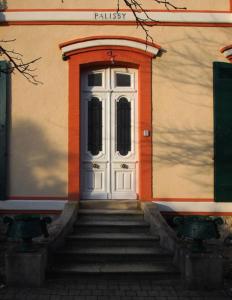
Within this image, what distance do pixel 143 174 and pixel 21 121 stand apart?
2.57 m

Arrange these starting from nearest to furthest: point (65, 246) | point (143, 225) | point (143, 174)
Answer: point (65, 246), point (143, 225), point (143, 174)

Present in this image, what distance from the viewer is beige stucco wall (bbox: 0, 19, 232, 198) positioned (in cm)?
819

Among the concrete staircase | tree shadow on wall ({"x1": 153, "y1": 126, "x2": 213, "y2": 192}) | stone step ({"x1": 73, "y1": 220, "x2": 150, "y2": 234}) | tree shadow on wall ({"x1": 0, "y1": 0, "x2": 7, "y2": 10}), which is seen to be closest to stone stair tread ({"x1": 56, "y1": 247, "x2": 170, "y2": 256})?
the concrete staircase

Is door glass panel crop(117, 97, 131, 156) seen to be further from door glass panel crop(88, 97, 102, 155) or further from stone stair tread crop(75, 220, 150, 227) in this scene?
stone stair tread crop(75, 220, 150, 227)

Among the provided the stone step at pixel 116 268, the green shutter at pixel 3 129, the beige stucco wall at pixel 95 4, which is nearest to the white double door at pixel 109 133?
the beige stucco wall at pixel 95 4

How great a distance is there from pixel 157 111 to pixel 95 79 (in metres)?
1.43

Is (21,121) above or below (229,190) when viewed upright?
above

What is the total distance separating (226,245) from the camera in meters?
7.59

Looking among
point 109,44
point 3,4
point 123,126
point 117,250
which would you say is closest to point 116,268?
point 117,250

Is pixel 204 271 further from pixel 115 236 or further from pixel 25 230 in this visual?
pixel 25 230

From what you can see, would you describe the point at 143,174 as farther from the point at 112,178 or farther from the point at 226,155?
the point at 226,155

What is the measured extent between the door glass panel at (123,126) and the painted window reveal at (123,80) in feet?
0.97

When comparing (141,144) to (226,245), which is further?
(141,144)

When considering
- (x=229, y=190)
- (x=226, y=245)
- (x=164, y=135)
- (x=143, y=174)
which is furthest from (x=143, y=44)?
(x=226, y=245)
